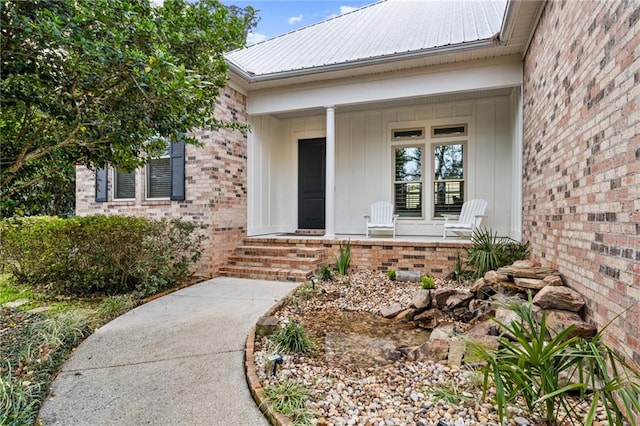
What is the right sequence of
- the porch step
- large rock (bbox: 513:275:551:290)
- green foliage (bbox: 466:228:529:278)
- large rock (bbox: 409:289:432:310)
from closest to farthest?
large rock (bbox: 513:275:551:290)
large rock (bbox: 409:289:432:310)
green foliage (bbox: 466:228:529:278)
the porch step

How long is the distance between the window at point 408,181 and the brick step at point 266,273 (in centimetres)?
302

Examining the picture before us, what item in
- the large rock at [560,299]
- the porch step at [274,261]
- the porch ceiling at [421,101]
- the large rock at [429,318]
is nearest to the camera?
the large rock at [560,299]

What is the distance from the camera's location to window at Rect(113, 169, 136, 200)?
650 cm

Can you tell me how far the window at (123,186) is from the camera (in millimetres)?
6500

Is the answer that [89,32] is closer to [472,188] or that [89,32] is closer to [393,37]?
[393,37]

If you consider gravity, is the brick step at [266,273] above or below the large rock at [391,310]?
above

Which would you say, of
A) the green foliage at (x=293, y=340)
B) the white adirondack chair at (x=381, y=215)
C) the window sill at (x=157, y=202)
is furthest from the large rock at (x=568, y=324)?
the window sill at (x=157, y=202)

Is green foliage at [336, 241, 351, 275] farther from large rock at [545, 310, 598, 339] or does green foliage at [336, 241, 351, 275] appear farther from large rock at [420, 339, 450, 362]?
large rock at [545, 310, 598, 339]

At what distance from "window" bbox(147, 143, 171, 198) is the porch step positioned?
5.93 ft

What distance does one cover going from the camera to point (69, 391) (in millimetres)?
2240

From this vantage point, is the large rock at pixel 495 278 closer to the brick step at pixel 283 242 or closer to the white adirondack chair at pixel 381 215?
the brick step at pixel 283 242

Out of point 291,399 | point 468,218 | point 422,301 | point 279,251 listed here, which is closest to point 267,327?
point 291,399

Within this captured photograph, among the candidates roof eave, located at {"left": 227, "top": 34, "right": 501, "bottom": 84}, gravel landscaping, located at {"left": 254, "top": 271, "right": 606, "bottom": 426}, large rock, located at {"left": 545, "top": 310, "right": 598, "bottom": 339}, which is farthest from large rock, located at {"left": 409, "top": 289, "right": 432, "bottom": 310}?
roof eave, located at {"left": 227, "top": 34, "right": 501, "bottom": 84}

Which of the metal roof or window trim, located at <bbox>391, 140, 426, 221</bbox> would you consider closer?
the metal roof
